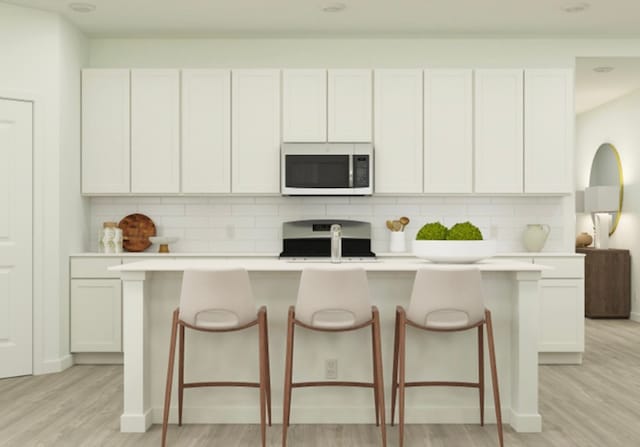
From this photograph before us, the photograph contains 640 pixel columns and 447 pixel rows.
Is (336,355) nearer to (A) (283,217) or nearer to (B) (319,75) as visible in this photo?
(A) (283,217)

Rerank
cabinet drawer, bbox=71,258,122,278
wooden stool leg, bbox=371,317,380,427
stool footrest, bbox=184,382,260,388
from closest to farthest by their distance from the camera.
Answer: wooden stool leg, bbox=371,317,380,427
stool footrest, bbox=184,382,260,388
cabinet drawer, bbox=71,258,122,278

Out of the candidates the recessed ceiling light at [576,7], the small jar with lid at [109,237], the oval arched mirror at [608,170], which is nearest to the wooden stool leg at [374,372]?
the small jar with lid at [109,237]

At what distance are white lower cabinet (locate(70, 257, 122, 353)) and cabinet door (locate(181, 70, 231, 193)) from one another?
109cm

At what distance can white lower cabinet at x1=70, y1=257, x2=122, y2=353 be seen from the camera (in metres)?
5.05

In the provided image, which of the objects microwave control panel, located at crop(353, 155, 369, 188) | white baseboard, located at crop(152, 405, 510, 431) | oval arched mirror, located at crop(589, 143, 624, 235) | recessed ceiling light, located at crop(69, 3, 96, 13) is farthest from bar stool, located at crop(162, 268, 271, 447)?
oval arched mirror, located at crop(589, 143, 624, 235)

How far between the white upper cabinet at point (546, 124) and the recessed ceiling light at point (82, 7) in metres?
3.64

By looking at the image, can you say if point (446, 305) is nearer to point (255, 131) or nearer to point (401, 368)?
point (401, 368)

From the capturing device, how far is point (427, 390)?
3559 mm

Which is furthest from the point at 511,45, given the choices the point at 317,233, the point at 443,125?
the point at 317,233

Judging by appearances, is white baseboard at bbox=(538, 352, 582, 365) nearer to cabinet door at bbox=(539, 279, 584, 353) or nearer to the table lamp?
cabinet door at bbox=(539, 279, 584, 353)

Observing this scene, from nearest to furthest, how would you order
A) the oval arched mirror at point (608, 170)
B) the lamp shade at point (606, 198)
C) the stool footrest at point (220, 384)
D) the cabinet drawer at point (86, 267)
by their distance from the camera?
the stool footrest at point (220, 384) < the cabinet drawer at point (86, 267) < the lamp shade at point (606, 198) < the oval arched mirror at point (608, 170)

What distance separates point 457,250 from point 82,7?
352 centimetres

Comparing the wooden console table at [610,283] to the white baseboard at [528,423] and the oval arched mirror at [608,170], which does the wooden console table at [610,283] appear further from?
the white baseboard at [528,423]

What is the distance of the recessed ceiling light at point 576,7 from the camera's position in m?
4.82
